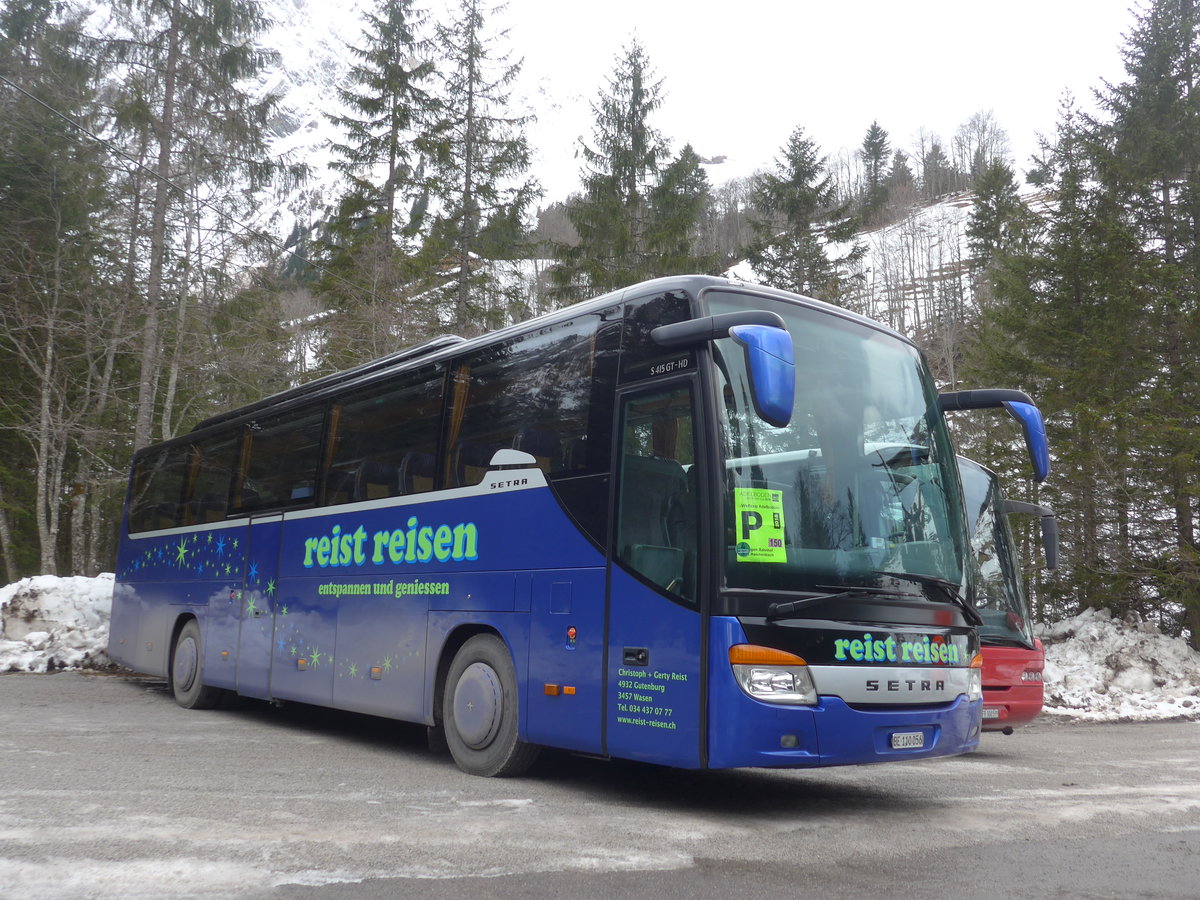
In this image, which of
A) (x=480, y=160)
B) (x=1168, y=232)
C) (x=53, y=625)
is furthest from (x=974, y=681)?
(x=480, y=160)

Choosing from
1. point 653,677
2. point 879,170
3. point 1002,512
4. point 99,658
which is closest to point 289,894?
point 653,677

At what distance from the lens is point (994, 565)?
11719mm

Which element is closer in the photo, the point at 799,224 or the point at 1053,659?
the point at 1053,659

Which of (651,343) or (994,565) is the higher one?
(651,343)

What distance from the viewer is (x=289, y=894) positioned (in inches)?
169

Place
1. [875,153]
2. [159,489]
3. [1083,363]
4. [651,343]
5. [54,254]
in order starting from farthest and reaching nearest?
[875,153], [54,254], [1083,363], [159,489], [651,343]

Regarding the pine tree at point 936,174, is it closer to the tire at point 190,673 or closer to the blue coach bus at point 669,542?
the tire at point 190,673

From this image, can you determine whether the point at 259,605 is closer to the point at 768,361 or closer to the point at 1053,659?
the point at 768,361

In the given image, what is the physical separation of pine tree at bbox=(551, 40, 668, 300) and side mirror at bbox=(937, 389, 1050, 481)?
2136 centimetres

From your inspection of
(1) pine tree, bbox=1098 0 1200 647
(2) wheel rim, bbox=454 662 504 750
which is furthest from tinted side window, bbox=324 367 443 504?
(1) pine tree, bbox=1098 0 1200 647

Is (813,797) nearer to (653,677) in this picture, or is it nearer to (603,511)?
(653,677)

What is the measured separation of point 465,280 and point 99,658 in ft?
45.1

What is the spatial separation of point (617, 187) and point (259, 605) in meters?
21.6

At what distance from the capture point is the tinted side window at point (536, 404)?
7.21 m
